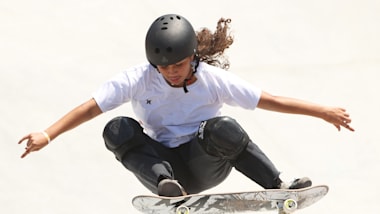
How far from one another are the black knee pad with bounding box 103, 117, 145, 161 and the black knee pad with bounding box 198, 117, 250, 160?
0.39 metres

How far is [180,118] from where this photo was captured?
19.4 ft

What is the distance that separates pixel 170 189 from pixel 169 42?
898 millimetres

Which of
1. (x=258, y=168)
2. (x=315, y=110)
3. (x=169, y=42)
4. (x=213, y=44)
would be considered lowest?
(x=258, y=168)

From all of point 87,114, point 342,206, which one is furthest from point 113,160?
point 87,114

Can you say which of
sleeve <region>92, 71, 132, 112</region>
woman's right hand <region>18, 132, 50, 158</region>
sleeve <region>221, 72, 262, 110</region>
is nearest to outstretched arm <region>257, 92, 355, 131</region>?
sleeve <region>221, 72, 262, 110</region>

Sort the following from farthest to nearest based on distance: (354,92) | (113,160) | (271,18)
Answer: (271,18) → (354,92) → (113,160)

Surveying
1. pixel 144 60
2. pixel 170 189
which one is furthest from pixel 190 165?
pixel 144 60

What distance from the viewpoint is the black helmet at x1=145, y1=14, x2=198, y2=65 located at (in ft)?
18.4

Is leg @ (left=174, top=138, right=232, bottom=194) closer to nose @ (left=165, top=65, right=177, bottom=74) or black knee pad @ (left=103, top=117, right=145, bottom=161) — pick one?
black knee pad @ (left=103, top=117, right=145, bottom=161)

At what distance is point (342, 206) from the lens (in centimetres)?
769

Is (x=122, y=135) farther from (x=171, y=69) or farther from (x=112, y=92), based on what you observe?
(x=171, y=69)

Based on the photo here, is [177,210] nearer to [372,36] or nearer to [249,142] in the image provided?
[249,142]

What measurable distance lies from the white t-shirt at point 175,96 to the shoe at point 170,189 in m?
0.55

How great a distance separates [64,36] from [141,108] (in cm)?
440
